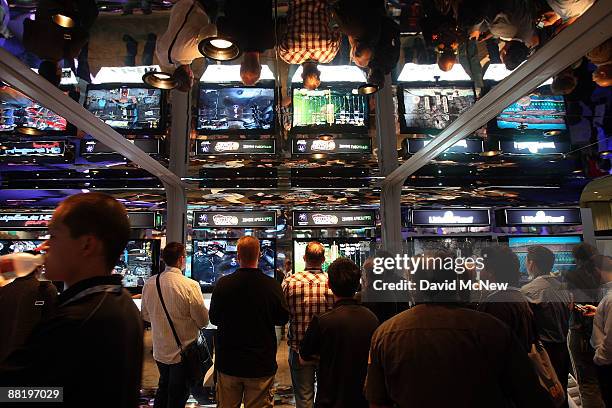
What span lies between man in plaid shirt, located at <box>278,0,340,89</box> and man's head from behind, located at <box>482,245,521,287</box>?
202 cm

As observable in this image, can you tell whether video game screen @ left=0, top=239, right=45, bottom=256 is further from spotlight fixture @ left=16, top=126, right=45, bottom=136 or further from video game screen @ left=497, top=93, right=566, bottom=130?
video game screen @ left=497, top=93, right=566, bottom=130

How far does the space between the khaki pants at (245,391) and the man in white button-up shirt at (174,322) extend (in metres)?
0.41

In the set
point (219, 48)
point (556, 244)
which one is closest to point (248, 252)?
point (219, 48)

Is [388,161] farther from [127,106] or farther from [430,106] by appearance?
[127,106]

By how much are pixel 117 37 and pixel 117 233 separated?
451cm

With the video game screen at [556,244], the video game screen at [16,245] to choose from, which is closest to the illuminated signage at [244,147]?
the video game screen at [16,245]

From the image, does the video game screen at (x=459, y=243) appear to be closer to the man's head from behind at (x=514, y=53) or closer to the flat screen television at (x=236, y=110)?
the flat screen television at (x=236, y=110)

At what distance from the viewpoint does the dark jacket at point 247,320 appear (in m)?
2.97

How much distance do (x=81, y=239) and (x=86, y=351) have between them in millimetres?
319

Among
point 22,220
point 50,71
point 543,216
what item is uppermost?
point 50,71

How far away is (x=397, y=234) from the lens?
15.0ft

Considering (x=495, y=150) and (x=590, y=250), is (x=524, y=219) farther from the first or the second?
(x=590, y=250)

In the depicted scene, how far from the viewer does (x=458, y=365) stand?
1.60m

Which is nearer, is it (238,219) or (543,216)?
(238,219)
